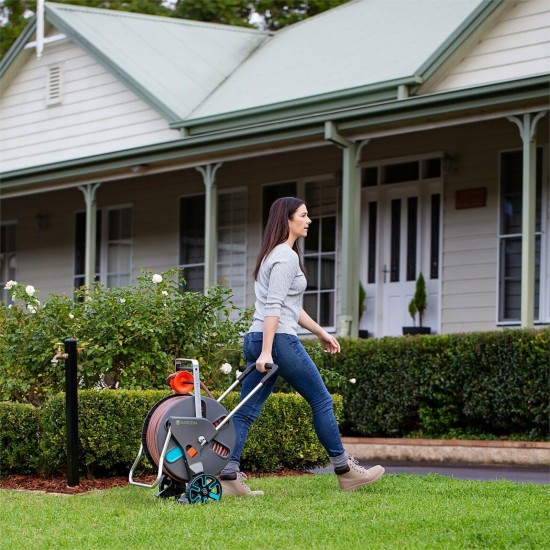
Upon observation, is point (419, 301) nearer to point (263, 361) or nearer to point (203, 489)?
point (263, 361)

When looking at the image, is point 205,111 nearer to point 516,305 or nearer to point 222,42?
point 222,42

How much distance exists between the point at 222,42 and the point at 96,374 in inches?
489

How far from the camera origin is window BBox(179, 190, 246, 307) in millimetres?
18625

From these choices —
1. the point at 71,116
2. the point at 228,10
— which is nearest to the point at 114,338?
the point at 71,116

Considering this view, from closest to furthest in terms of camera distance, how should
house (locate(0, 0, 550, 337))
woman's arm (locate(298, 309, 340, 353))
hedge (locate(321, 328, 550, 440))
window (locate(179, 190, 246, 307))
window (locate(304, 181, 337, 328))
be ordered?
woman's arm (locate(298, 309, 340, 353)), hedge (locate(321, 328, 550, 440)), house (locate(0, 0, 550, 337)), window (locate(304, 181, 337, 328)), window (locate(179, 190, 246, 307))

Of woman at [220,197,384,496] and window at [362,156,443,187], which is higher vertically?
A: window at [362,156,443,187]

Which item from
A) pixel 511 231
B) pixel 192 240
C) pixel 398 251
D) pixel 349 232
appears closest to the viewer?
pixel 349 232

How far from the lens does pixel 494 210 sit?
1536 centimetres

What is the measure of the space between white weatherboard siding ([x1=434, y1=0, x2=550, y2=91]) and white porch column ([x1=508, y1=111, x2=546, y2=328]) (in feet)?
4.09

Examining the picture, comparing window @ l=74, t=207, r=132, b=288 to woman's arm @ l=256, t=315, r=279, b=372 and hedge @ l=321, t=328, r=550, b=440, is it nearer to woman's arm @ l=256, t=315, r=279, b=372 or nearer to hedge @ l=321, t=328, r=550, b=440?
hedge @ l=321, t=328, r=550, b=440

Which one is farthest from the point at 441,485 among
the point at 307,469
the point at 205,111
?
the point at 205,111

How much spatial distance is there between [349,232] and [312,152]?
10.2 ft

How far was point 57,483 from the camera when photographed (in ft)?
29.2

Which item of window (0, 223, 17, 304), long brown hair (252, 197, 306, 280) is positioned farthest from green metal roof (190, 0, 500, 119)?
long brown hair (252, 197, 306, 280)
